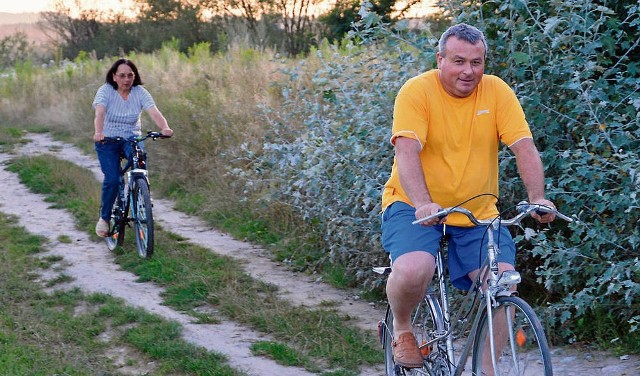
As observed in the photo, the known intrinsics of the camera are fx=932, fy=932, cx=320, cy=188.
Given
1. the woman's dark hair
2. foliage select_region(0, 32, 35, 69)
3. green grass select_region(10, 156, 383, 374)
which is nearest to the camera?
green grass select_region(10, 156, 383, 374)

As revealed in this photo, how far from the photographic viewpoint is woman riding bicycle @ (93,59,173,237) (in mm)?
8586

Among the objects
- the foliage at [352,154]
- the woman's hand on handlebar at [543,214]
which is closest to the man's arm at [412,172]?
the woman's hand on handlebar at [543,214]

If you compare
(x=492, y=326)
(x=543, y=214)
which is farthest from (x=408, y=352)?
(x=543, y=214)

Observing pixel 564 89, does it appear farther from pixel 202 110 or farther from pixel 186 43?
pixel 186 43

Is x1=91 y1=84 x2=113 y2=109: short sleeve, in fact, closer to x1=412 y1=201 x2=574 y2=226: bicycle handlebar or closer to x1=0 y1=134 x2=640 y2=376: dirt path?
x1=0 y1=134 x2=640 y2=376: dirt path

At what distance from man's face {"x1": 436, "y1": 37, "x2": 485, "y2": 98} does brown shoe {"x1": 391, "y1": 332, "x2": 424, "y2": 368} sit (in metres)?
1.15

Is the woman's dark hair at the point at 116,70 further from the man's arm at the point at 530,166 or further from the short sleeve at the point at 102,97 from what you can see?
the man's arm at the point at 530,166

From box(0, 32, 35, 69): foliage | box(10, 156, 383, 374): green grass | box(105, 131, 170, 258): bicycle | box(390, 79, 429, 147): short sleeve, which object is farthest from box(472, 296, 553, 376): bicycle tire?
box(0, 32, 35, 69): foliage

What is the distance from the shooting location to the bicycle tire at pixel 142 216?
833 centimetres

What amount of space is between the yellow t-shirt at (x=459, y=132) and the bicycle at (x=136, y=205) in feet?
15.2

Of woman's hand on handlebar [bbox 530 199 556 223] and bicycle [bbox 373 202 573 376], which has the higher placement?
woman's hand on handlebar [bbox 530 199 556 223]

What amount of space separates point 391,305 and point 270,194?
190 inches

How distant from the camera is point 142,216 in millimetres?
8508

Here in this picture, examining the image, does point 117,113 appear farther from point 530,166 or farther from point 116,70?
point 530,166
